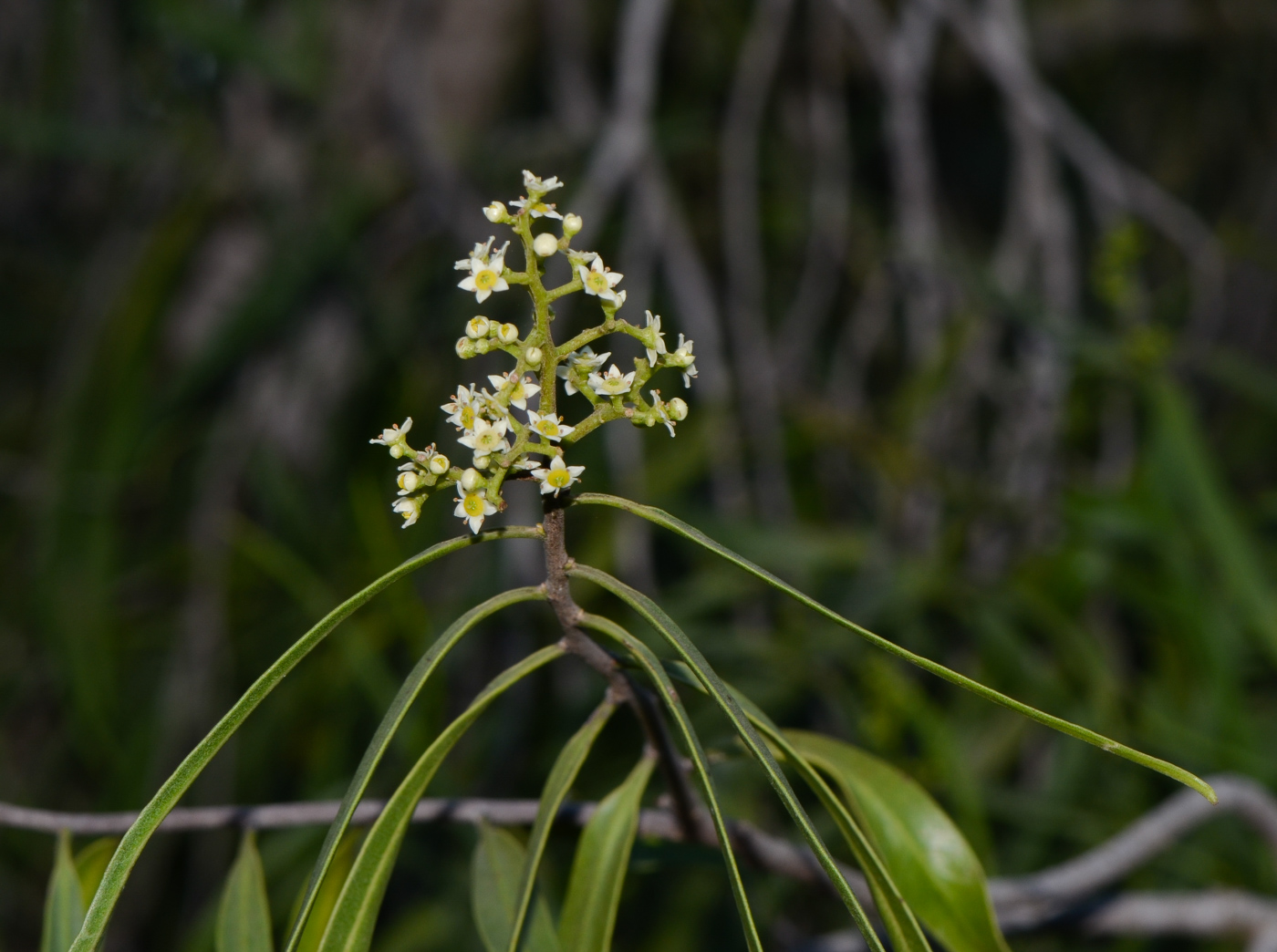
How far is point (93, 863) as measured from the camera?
531 millimetres

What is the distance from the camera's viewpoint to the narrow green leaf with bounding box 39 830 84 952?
1.51 ft

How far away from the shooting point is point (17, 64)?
185cm

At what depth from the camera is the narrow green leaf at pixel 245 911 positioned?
471mm

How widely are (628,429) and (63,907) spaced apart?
96 centimetres

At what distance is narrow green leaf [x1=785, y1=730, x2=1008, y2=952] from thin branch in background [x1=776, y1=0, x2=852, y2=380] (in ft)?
3.38

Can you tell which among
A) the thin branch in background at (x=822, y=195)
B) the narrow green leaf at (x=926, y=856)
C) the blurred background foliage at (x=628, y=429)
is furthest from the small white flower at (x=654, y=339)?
the thin branch in background at (x=822, y=195)

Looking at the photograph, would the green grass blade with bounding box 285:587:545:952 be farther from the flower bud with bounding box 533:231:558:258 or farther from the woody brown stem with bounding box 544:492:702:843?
the flower bud with bounding box 533:231:558:258

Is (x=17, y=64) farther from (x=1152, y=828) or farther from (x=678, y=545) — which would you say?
(x=1152, y=828)

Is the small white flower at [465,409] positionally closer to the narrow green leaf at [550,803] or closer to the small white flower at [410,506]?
the small white flower at [410,506]

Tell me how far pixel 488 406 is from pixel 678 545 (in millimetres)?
1568

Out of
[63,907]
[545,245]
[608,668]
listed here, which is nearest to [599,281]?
[545,245]

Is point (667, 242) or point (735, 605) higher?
point (667, 242)

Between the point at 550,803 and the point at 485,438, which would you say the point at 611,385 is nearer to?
the point at 485,438

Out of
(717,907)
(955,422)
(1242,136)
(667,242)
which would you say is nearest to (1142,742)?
(955,422)
